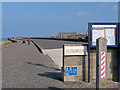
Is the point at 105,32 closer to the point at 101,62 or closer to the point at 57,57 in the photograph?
the point at 101,62

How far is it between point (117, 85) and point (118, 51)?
4.87ft

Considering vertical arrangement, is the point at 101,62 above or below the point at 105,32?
below

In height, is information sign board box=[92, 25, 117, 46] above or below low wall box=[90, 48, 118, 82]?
above

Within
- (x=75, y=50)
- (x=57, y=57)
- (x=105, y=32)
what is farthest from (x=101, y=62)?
(x=57, y=57)

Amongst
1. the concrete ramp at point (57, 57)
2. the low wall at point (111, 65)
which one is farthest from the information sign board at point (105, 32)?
the concrete ramp at point (57, 57)

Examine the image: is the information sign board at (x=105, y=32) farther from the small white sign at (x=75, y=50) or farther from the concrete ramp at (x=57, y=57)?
the concrete ramp at (x=57, y=57)

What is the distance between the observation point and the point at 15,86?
680 cm

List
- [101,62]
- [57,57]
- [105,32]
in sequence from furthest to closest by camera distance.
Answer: [57,57], [105,32], [101,62]

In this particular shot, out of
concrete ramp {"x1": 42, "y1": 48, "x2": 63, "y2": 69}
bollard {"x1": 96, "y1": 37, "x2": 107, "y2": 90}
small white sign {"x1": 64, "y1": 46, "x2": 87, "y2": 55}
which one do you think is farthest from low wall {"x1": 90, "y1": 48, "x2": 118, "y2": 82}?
concrete ramp {"x1": 42, "y1": 48, "x2": 63, "y2": 69}

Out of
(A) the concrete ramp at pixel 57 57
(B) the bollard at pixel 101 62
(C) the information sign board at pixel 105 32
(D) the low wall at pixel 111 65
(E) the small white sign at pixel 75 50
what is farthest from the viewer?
(A) the concrete ramp at pixel 57 57

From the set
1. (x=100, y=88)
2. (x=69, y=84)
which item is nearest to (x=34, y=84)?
(x=69, y=84)

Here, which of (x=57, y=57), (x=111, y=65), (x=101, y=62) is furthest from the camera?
(x=57, y=57)

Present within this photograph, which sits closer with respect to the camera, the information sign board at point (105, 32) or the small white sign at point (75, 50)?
the information sign board at point (105, 32)

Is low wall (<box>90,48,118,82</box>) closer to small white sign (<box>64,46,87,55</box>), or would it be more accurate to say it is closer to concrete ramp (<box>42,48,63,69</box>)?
small white sign (<box>64,46,87,55</box>)
